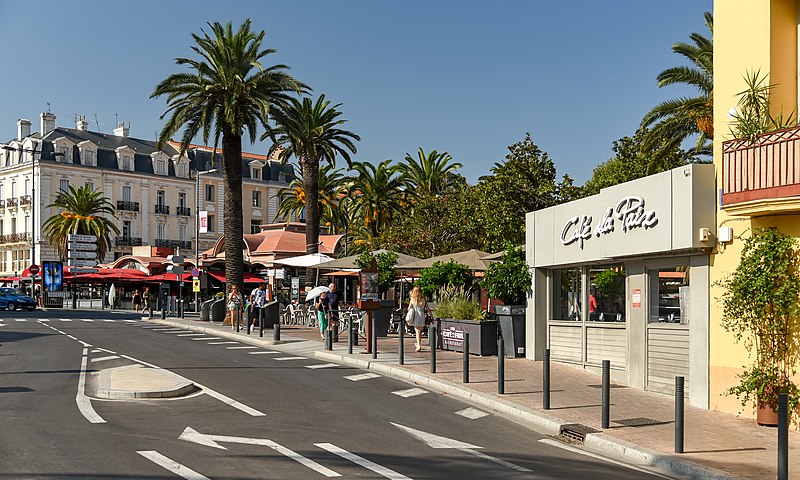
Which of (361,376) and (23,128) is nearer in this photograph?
(361,376)

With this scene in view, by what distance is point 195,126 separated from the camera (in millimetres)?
37469

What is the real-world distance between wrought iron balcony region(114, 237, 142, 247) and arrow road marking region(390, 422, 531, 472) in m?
77.1

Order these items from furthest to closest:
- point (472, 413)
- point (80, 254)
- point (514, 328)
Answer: point (80, 254) → point (514, 328) → point (472, 413)

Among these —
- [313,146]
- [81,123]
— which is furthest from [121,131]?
[313,146]

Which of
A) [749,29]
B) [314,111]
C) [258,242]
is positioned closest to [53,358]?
[749,29]

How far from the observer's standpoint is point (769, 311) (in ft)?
43.9

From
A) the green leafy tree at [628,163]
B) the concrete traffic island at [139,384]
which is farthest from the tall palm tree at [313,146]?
the concrete traffic island at [139,384]

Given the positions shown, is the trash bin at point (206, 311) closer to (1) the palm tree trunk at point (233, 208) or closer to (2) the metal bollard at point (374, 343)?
(1) the palm tree trunk at point (233, 208)

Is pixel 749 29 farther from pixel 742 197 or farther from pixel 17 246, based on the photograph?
pixel 17 246

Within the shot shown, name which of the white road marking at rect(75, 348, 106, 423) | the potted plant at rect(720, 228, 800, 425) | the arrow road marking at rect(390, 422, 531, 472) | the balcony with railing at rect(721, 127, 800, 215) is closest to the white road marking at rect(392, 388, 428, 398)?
the arrow road marking at rect(390, 422, 531, 472)

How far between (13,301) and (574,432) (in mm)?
51018

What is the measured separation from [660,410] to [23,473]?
9.75 metres

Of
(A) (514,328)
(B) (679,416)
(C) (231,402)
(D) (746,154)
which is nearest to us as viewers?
(B) (679,416)

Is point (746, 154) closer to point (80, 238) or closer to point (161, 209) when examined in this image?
point (80, 238)
